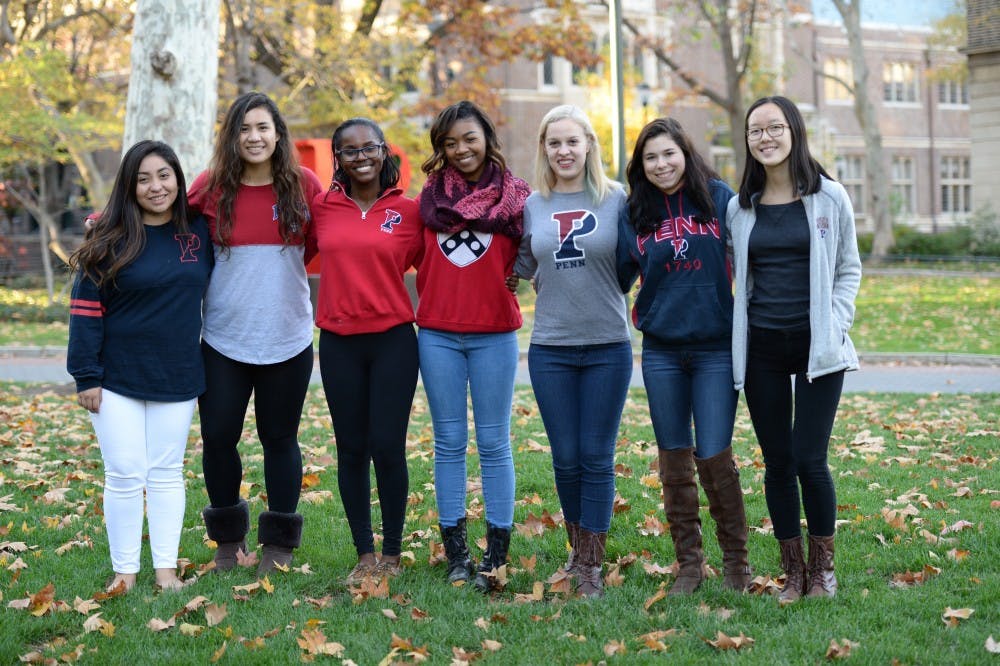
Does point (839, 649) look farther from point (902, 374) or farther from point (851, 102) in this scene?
point (851, 102)

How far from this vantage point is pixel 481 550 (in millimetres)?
5602

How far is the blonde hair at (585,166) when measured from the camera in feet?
15.5

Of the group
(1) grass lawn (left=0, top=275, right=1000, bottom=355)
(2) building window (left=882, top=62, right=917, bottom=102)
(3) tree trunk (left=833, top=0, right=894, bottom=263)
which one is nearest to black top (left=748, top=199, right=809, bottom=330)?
(1) grass lawn (left=0, top=275, right=1000, bottom=355)

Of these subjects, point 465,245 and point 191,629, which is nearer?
point 191,629

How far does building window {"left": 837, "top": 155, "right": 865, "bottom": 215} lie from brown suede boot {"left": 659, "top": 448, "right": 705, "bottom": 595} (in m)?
42.4

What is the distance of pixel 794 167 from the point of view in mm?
4434

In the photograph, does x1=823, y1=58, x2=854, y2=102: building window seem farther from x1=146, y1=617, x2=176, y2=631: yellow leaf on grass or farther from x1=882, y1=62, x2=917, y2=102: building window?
x1=146, y1=617, x2=176, y2=631: yellow leaf on grass

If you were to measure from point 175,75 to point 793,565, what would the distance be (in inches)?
325

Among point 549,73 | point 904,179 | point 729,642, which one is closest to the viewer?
point 729,642

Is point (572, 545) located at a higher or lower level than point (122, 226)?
lower

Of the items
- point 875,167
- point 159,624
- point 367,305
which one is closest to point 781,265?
point 367,305

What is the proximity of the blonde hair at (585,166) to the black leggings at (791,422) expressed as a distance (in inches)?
35.7

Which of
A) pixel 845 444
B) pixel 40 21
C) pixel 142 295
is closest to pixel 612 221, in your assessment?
pixel 142 295

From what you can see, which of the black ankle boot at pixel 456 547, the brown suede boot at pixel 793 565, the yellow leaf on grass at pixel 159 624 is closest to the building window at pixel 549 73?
the black ankle boot at pixel 456 547
